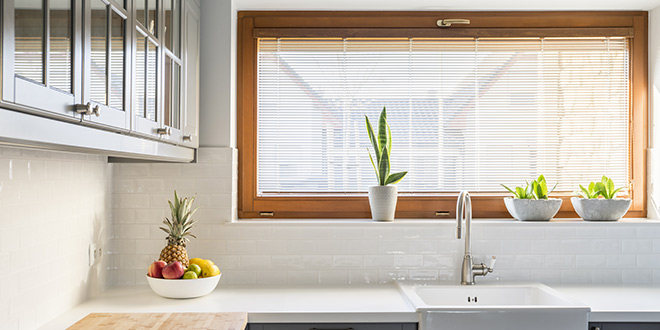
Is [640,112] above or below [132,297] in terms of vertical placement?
above

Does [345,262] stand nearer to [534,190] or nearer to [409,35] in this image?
[534,190]

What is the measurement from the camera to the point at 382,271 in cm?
280

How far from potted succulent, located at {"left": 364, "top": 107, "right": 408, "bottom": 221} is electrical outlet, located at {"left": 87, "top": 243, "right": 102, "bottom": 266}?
53.3 inches

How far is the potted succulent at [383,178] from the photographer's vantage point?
2.83 m

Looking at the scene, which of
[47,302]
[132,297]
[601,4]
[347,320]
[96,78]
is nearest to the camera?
[96,78]

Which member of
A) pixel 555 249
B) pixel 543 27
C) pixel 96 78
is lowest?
pixel 555 249

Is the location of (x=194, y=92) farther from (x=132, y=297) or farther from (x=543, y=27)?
(x=543, y=27)

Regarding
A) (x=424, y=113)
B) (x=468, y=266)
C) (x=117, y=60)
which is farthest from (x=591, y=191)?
(x=117, y=60)

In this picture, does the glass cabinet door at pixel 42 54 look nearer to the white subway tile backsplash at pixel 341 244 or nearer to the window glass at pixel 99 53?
the window glass at pixel 99 53

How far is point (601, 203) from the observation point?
112 inches

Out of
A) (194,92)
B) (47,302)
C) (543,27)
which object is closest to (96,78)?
(47,302)

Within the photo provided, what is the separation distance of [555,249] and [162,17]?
2.19 m

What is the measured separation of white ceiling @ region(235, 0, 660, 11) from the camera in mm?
2900

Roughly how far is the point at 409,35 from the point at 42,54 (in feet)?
7.19
